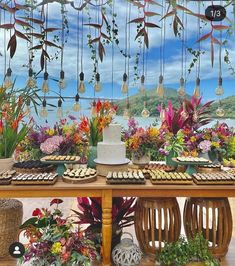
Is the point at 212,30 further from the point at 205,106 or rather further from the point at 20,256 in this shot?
the point at 20,256

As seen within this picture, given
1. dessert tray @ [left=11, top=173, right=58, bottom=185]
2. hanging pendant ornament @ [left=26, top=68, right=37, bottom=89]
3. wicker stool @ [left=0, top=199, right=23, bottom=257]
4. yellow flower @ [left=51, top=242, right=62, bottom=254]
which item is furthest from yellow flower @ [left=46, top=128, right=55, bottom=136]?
yellow flower @ [left=51, top=242, right=62, bottom=254]

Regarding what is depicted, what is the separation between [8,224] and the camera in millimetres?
2217

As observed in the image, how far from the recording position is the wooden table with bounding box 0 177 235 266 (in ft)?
6.22

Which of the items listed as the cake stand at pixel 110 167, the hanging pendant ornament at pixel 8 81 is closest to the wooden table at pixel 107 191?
the cake stand at pixel 110 167

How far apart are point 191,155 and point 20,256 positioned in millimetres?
1329

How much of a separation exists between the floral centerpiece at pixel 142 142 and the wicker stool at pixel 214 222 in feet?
1.49

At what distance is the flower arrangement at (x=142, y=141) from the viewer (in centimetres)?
228

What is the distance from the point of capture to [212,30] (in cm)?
240

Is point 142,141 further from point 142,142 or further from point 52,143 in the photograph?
point 52,143

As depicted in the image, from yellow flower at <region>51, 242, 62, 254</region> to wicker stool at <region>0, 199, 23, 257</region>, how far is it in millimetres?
472

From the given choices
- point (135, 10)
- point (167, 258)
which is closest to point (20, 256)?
point (167, 258)

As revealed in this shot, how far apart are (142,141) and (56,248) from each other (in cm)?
91

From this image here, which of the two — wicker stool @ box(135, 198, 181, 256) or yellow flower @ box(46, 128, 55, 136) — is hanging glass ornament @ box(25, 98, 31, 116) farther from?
wicker stool @ box(135, 198, 181, 256)

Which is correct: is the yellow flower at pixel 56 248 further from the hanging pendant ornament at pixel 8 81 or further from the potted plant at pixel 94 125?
the hanging pendant ornament at pixel 8 81
